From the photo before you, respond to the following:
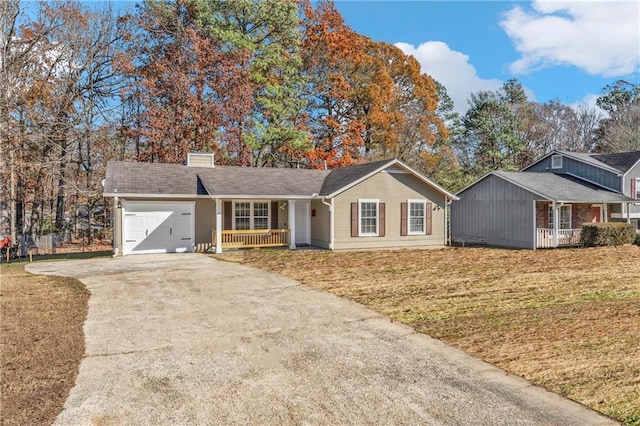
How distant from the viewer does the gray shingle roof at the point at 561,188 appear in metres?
19.3

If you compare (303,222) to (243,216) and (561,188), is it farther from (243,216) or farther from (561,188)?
(561,188)

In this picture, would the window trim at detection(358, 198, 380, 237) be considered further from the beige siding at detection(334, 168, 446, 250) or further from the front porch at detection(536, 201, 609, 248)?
the front porch at detection(536, 201, 609, 248)

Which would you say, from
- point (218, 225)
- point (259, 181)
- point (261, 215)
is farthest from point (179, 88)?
point (218, 225)

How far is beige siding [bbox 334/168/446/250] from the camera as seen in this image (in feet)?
57.4

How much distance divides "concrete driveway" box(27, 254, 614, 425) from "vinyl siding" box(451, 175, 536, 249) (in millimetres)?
14110

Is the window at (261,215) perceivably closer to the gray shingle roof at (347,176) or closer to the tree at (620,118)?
the gray shingle roof at (347,176)

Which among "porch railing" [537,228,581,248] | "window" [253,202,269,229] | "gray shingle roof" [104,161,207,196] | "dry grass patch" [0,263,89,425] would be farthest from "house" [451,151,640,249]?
"dry grass patch" [0,263,89,425]

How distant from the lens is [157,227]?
16.1 meters

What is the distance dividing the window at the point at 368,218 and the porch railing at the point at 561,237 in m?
7.58

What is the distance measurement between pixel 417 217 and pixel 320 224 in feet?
14.5

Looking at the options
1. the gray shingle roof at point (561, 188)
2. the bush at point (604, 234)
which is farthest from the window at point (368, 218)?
the bush at point (604, 234)

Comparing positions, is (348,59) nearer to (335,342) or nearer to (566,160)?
(566,160)

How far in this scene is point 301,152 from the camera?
26.6 m

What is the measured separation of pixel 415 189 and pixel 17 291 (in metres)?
14.7
